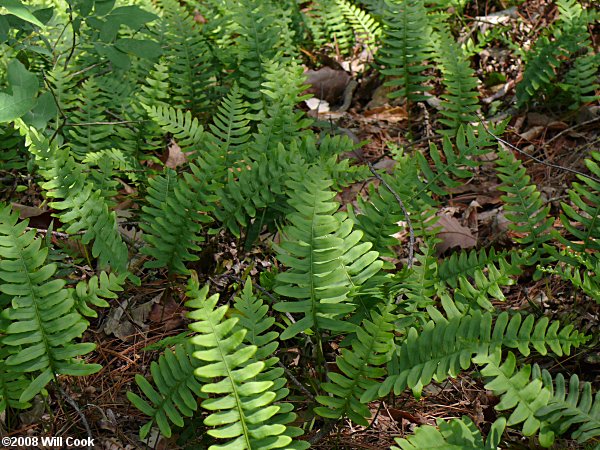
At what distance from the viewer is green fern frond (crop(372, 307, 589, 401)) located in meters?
2.11

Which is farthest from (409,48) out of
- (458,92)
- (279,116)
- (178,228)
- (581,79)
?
(178,228)

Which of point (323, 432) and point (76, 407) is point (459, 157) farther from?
point (76, 407)

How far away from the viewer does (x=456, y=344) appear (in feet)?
7.00

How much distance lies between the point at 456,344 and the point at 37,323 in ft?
4.51

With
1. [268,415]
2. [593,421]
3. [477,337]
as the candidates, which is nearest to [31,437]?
[268,415]

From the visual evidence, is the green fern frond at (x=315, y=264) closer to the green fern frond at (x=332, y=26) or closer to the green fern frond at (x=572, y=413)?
the green fern frond at (x=572, y=413)

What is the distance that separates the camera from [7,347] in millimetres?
2355

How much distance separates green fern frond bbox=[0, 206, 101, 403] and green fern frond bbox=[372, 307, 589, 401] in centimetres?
100

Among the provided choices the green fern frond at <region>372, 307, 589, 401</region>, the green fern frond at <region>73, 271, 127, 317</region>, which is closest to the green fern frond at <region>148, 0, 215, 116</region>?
the green fern frond at <region>73, 271, 127, 317</region>

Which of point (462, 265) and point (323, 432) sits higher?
point (462, 265)

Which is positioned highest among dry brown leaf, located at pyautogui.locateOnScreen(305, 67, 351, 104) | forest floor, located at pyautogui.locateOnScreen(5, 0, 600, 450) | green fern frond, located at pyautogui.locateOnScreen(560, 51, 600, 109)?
green fern frond, located at pyautogui.locateOnScreen(560, 51, 600, 109)

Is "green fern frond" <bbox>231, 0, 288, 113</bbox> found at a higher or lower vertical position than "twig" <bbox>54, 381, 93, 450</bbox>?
higher

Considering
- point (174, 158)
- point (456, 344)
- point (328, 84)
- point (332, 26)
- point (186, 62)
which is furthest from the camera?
point (332, 26)

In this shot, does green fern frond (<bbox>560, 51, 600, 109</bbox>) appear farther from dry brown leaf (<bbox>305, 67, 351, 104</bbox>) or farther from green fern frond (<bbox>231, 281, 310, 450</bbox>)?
green fern frond (<bbox>231, 281, 310, 450</bbox>)
